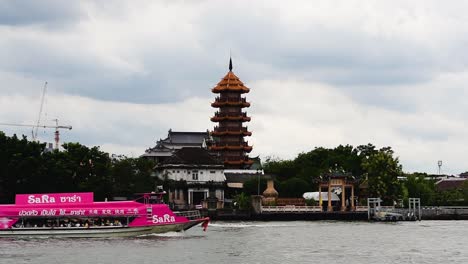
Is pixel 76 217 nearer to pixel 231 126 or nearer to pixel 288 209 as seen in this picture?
pixel 288 209

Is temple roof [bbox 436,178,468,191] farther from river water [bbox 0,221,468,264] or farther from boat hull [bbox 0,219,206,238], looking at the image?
boat hull [bbox 0,219,206,238]

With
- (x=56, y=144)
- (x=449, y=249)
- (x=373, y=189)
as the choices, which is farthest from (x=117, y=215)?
(x=56, y=144)

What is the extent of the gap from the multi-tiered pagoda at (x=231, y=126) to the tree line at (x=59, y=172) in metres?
35.3

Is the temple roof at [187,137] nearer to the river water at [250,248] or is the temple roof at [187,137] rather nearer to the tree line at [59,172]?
the tree line at [59,172]

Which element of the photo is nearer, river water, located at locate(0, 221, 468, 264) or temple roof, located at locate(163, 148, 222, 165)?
river water, located at locate(0, 221, 468, 264)

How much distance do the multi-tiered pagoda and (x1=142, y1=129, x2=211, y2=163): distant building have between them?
22.6ft

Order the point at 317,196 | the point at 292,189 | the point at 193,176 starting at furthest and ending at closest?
1. the point at 193,176
2. the point at 292,189
3. the point at 317,196

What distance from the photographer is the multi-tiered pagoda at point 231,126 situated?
16188 centimetres

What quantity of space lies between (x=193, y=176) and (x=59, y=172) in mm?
44951

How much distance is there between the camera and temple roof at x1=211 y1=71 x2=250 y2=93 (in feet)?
543

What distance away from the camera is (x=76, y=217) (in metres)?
76.8

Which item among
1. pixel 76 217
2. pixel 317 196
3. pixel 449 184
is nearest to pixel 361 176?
pixel 317 196

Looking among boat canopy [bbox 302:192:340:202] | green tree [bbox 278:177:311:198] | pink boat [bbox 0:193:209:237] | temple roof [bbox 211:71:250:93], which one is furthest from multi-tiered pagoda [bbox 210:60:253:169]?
pink boat [bbox 0:193:209:237]

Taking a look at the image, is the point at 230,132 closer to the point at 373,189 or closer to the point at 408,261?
the point at 373,189
